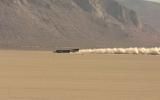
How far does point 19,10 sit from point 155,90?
155 m

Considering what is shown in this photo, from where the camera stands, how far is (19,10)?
17238cm

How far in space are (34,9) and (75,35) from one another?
17806 millimetres

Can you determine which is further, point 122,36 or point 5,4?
point 122,36

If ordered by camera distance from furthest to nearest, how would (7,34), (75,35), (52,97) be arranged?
(75,35), (7,34), (52,97)

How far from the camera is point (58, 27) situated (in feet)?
579

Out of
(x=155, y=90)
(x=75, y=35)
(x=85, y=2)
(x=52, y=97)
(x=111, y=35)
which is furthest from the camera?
(x=85, y=2)

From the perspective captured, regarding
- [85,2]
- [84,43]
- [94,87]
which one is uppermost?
[85,2]

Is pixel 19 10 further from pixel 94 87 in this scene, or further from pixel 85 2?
pixel 94 87

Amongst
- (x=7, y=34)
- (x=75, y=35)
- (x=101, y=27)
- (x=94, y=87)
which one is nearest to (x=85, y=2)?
(x=101, y=27)

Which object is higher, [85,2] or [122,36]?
[85,2]

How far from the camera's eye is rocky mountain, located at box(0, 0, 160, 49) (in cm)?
16300

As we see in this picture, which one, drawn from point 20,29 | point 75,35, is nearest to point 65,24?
point 75,35

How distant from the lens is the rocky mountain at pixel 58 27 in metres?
163

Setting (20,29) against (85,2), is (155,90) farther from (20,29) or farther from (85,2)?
(85,2)
